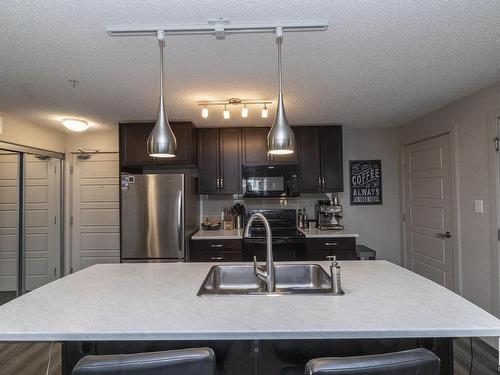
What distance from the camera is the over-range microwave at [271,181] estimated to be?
11.8 feet

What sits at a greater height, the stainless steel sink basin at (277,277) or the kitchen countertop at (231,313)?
the kitchen countertop at (231,313)

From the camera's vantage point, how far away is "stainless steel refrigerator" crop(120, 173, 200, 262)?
3217 mm

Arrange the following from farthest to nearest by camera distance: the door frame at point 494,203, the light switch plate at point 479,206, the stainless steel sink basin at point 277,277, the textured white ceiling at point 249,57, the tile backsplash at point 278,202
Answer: the tile backsplash at point 278,202
the light switch plate at point 479,206
the door frame at point 494,203
the stainless steel sink basin at point 277,277
the textured white ceiling at point 249,57

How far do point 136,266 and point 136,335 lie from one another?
105 cm

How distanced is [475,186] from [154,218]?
3239 millimetres

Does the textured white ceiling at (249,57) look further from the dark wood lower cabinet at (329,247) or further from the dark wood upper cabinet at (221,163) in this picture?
the dark wood lower cabinet at (329,247)

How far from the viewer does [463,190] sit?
2.80 m

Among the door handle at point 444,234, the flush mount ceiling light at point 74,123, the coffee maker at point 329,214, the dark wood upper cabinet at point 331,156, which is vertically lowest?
the door handle at point 444,234

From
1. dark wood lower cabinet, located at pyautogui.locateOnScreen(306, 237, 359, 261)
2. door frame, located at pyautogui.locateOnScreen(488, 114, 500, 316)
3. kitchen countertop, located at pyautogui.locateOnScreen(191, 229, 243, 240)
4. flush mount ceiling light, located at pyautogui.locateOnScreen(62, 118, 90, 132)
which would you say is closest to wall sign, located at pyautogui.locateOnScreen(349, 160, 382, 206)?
dark wood lower cabinet, located at pyautogui.locateOnScreen(306, 237, 359, 261)

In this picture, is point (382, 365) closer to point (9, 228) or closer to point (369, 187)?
point (369, 187)

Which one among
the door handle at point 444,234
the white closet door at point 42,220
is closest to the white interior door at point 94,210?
the white closet door at point 42,220

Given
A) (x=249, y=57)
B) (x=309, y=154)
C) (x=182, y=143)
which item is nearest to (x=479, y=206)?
(x=309, y=154)

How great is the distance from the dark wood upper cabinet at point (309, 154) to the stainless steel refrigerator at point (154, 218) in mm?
1528

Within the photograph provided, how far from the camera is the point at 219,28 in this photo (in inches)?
55.3
